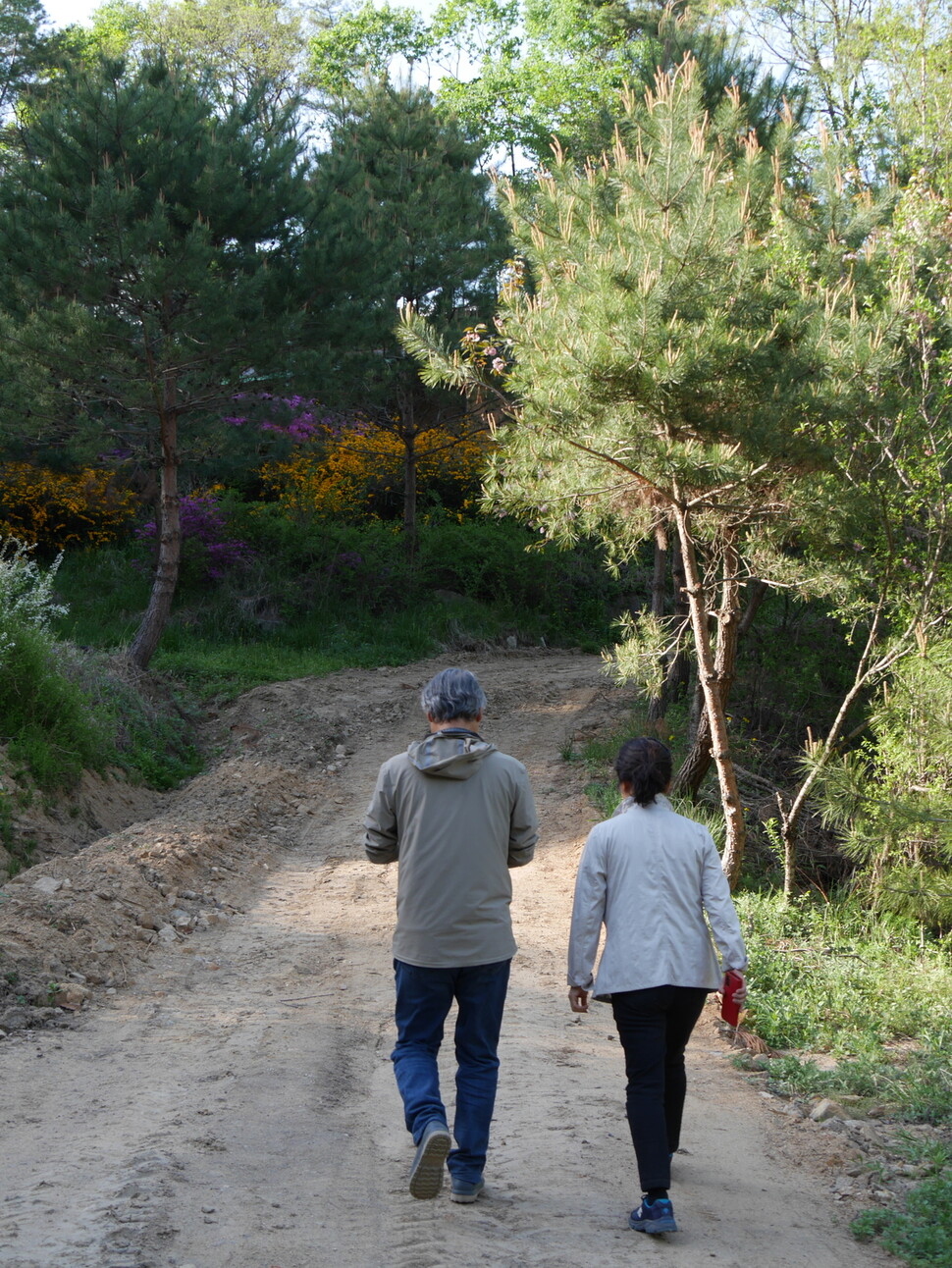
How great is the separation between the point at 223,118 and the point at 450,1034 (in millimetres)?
11258

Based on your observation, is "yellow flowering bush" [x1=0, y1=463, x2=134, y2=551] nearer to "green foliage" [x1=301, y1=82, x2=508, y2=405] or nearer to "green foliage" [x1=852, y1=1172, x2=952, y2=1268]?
"green foliage" [x1=301, y1=82, x2=508, y2=405]

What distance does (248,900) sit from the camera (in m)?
7.60

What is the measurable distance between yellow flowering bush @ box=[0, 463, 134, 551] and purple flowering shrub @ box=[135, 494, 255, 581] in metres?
0.80

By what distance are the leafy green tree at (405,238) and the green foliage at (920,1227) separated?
12290mm

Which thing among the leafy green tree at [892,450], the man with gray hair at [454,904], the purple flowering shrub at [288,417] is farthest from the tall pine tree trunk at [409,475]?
the man with gray hair at [454,904]

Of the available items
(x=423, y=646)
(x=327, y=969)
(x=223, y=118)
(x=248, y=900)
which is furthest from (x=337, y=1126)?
(x=423, y=646)

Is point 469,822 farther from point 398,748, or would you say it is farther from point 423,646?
point 423,646

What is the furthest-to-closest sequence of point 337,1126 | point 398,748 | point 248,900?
point 398,748 → point 248,900 → point 337,1126

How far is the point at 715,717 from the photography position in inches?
283

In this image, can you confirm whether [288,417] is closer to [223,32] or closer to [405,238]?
[405,238]

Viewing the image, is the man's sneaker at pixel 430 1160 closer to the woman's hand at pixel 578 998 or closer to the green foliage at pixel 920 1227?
the woman's hand at pixel 578 998

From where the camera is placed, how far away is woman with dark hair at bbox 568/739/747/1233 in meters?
3.42

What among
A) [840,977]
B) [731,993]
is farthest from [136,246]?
[731,993]

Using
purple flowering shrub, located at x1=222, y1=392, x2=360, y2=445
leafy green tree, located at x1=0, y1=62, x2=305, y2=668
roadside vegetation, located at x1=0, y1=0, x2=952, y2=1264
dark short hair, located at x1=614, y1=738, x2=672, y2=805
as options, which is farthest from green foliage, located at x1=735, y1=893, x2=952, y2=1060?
purple flowering shrub, located at x1=222, y1=392, x2=360, y2=445
